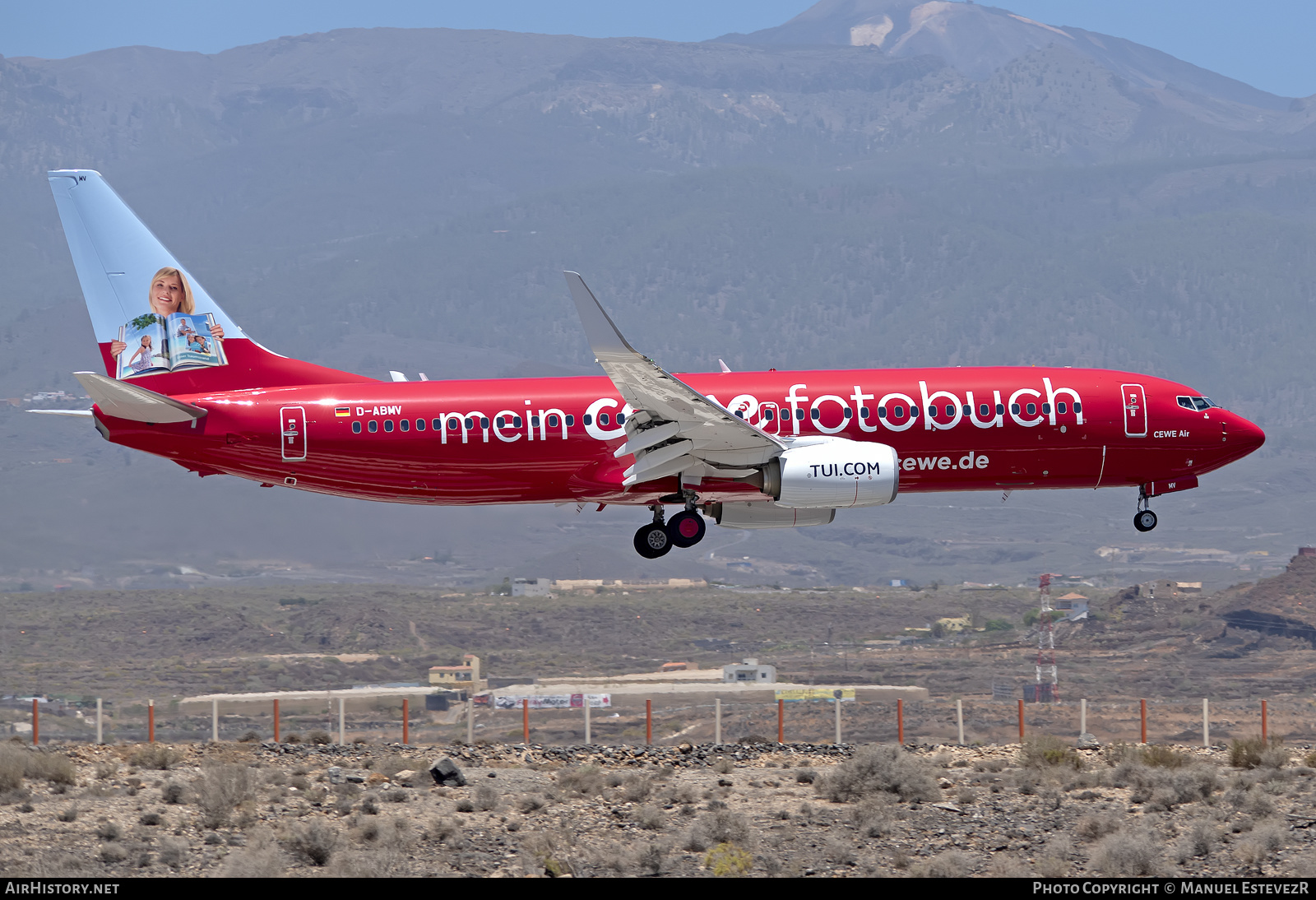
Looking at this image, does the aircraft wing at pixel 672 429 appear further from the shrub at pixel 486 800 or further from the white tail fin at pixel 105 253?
the white tail fin at pixel 105 253

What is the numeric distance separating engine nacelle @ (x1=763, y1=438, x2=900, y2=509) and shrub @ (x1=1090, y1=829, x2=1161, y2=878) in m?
15.1

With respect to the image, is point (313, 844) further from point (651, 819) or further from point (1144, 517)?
point (1144, 517)

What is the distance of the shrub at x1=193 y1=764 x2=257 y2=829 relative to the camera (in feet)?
104

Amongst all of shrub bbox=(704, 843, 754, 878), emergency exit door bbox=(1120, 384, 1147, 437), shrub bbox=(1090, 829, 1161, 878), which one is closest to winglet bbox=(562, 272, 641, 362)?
shrub bbox=(704, 843, 754, 878)

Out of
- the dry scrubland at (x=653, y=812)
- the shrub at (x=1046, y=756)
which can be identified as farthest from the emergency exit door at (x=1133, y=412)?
the shrub at (x=1046, y=756)

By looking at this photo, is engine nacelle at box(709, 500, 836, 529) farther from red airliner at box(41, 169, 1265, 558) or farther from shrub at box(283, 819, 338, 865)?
shrub at box(283, 819, 338, 865)

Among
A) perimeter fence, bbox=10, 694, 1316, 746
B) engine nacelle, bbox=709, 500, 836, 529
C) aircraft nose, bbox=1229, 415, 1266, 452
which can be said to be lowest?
perimeter fence, bbox=10, 694, 1316, 746

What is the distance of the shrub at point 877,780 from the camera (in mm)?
35781

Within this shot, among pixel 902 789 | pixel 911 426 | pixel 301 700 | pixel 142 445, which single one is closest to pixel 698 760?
pixel 902 789

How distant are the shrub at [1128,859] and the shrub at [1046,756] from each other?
10.7 meters
